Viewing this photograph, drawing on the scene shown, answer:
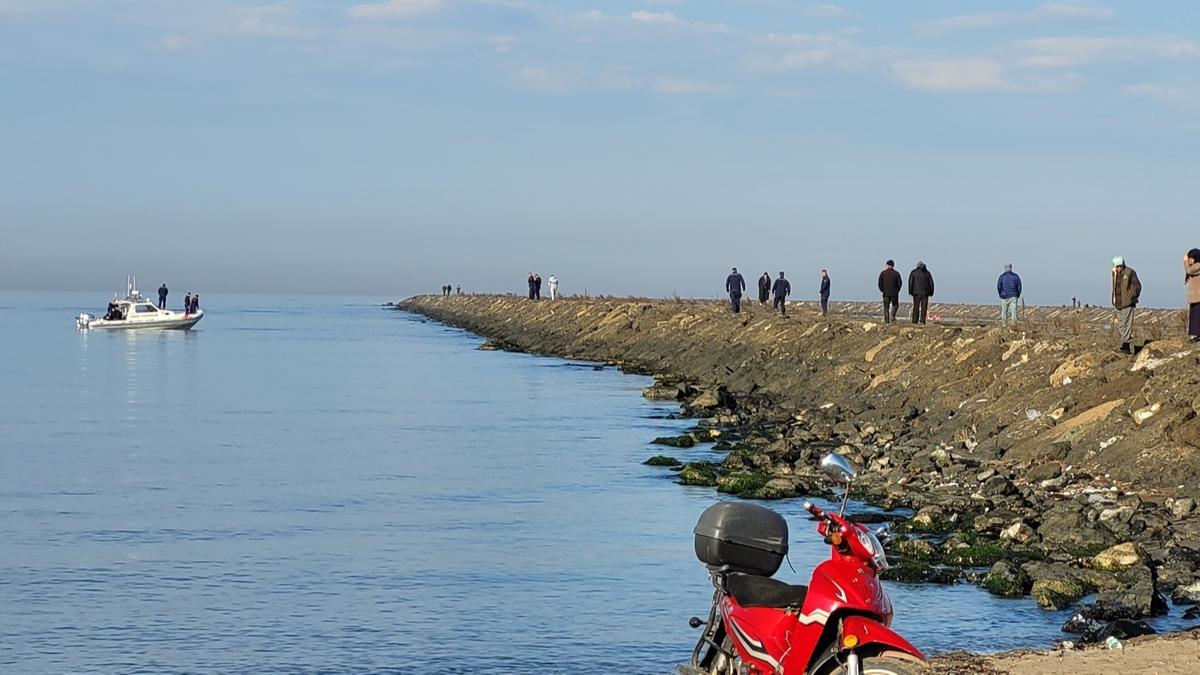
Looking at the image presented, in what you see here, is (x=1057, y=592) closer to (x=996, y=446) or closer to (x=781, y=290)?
(x=996, y=446)

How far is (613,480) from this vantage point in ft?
86.9

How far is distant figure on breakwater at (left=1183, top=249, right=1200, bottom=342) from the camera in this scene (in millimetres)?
26516

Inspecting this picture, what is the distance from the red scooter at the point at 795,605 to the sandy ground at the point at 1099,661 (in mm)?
1800

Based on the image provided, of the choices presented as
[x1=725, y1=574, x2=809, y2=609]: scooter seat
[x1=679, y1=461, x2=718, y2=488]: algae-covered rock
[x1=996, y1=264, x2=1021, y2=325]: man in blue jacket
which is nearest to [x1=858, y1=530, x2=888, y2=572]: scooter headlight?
[x1=725, y1=574, x2=809, y2=609]: scooter seat

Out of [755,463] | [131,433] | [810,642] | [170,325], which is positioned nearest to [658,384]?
[131,433]

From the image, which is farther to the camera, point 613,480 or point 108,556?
point 613,480

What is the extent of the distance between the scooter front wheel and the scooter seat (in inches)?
44.3

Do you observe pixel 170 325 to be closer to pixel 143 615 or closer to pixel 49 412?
pixel 49 412

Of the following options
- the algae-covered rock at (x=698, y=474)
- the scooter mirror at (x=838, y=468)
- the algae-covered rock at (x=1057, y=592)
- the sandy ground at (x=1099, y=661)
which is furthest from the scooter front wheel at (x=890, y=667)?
the algae-covered rock at (x=698, y=474)

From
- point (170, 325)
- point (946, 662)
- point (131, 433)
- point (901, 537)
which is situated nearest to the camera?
point (946, 662)

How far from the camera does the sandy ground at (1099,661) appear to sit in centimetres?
1054

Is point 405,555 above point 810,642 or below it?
below

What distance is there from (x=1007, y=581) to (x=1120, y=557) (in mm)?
1368

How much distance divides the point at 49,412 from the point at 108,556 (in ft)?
83.5
